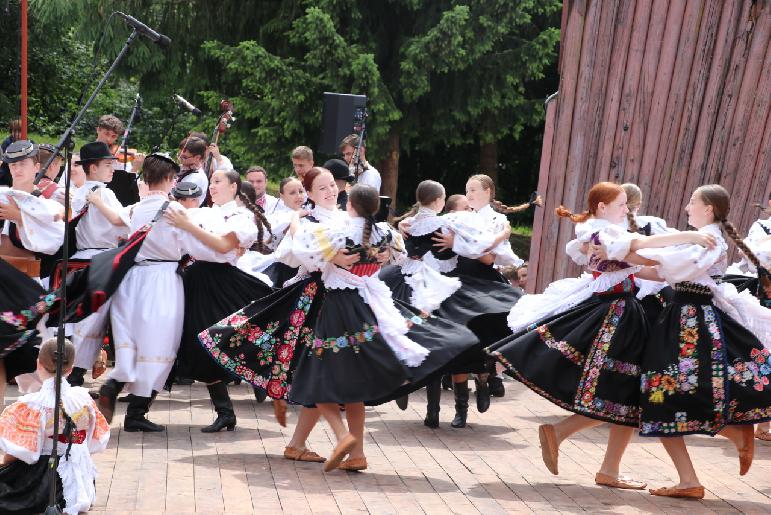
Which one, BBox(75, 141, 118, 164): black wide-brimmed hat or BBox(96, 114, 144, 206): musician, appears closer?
BBox(75, 141, 118, 164): black wide-brimmed hat

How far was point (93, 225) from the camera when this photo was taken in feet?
27.7

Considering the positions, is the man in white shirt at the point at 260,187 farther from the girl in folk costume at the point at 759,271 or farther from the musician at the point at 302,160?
the girl in folk costume at the point at 759,271

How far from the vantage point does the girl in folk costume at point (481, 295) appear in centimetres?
869

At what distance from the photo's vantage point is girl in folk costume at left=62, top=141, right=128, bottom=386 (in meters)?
8.08

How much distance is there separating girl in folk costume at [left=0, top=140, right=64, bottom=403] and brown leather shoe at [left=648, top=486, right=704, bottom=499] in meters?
3.38

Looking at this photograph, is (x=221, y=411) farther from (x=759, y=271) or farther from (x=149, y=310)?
(x=759, y=271)

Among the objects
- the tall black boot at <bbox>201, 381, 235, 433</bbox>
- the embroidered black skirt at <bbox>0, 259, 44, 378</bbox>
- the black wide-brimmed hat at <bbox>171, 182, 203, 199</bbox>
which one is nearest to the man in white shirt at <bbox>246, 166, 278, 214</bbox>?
the black wide-brimmed hat at <bbox>171, 182, 203, 199</bbox>

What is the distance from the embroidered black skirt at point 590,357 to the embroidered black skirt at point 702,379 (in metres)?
0.13

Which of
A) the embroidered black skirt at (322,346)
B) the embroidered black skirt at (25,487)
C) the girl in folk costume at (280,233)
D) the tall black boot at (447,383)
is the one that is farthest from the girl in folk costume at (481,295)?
the embroidered black skirt at (25,487)

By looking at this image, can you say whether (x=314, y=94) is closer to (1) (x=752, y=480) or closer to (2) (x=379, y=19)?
(2) (x=379, y=19)

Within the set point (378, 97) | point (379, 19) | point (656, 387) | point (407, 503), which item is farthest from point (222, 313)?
point (379, 19)

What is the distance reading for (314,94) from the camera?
Answer: 663 inches

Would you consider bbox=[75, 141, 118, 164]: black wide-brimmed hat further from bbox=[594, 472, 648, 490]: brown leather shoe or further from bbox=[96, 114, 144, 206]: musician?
bbox=[594, 472, 648, 490]: brown leather shoe

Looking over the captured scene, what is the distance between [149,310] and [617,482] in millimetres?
3004
